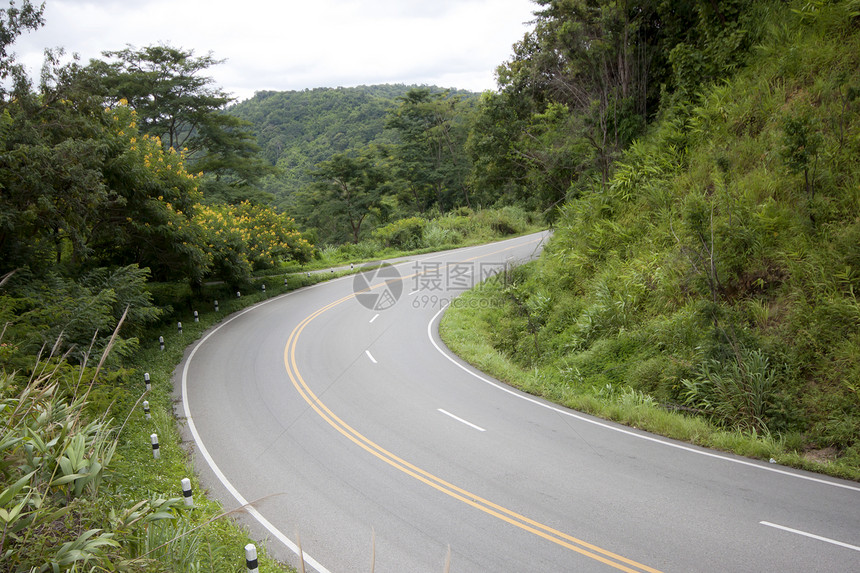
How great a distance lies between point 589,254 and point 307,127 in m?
60.9

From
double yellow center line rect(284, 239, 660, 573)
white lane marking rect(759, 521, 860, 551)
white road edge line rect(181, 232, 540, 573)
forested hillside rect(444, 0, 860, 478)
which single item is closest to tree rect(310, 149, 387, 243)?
forested hillside rect(444, 0, 860, 478)

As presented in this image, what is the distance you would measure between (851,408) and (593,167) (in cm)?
1392

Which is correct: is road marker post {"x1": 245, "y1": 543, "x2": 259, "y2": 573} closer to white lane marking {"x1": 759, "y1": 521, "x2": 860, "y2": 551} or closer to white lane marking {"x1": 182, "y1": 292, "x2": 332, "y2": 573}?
white lane marking {"x1": 182, "y1": 292, "x2": 332, "y2": 573}

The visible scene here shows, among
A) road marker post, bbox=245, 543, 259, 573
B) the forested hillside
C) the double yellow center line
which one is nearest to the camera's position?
road marker post, bbox=245, 543, 259, 573

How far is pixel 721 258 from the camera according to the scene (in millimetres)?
11438

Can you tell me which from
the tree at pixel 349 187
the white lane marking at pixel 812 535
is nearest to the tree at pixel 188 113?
the tree at pixel 349 187

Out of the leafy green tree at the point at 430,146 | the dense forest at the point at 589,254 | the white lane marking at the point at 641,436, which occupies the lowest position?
the white lane marking at the point at 641,436

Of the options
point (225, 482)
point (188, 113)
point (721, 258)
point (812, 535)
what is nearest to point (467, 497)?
point (225, 482)

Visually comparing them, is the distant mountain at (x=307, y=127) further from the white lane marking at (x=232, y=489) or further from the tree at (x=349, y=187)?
the white lane marking at (x=232, y=489)

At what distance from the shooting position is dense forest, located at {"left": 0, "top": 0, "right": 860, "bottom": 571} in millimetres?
5621
